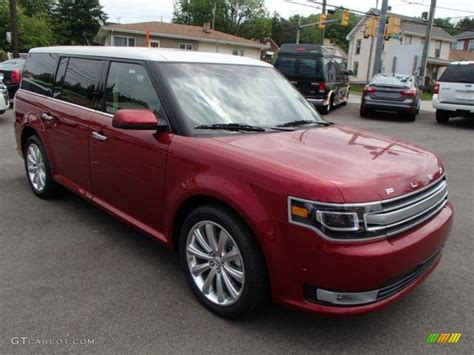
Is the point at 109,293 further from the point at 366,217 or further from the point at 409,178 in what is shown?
the point at 409,178

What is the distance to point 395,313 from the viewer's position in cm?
325

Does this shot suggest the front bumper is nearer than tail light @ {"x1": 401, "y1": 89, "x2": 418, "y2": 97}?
Yes

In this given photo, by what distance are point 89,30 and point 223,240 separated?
5918cm

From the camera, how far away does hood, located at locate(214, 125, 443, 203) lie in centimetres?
260

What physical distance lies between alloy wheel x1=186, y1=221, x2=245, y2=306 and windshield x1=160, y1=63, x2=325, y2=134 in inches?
29.4

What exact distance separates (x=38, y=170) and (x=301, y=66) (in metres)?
11.5

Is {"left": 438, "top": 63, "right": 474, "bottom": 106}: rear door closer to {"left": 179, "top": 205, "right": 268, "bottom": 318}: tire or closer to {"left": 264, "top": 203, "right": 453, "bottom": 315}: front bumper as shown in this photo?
{"left": 264, "top": 203, "right": 453, "bottom": 315}: front bumper

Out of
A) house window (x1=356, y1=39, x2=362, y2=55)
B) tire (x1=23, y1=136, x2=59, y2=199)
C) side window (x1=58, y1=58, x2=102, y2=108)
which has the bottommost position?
tire (x1=23, y1=136, x2=59, y2=199)

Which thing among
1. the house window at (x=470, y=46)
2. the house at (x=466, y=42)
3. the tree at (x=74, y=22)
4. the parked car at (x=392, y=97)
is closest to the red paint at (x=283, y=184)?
the parked car at (x=392, y=97)

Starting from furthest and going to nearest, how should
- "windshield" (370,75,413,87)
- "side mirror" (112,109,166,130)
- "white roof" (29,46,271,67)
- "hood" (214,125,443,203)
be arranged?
"windshield" (370,75,413,87), "white roof" (29,46,271,67), "side mirror" (112,109,166,130), "hood" (214,125,443,203)

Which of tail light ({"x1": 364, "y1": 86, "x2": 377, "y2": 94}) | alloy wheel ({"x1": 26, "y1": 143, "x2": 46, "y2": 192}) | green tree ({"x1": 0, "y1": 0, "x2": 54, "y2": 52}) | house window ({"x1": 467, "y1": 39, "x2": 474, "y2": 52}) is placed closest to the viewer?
alloy wheel ({"x1": 26, "y1": 143, "x2": 46, "y2": 192})

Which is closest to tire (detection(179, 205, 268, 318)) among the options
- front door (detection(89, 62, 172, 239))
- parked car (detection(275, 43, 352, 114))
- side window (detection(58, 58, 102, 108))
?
front door (detection(89, 62, 172, 239))

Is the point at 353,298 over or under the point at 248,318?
over

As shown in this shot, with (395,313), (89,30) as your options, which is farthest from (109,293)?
(89,30)
